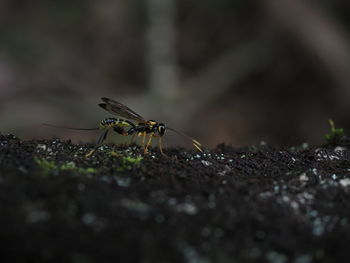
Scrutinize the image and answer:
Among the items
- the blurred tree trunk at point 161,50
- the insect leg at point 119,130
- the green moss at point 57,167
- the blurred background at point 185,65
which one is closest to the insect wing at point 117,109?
the insect leg at point 119,130

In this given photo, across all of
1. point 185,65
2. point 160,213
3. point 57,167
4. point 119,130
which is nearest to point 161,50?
point 185,65

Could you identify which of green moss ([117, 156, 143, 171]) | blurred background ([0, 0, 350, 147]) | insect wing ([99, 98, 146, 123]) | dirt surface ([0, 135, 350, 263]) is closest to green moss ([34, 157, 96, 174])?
dirt surface ([0, 135, 350, 263])

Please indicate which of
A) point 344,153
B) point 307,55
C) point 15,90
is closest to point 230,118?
point 307,55

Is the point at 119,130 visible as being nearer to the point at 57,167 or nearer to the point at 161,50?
the point at 57,167

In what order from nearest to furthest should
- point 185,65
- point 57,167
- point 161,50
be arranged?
point 57,167 → point 161,50 → point 185,65

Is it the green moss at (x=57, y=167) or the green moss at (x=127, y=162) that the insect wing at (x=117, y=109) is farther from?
the green moss at (x=57, y=167)

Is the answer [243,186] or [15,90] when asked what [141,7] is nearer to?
[15,90]

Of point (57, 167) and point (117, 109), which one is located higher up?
point (117, 109)
